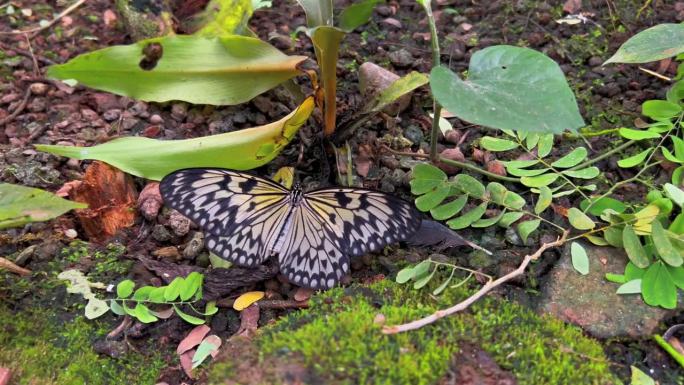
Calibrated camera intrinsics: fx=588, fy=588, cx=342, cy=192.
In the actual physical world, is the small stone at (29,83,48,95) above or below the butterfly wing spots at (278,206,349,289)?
above

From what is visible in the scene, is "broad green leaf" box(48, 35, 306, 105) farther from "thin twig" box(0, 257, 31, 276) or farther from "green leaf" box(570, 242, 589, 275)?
"green leaf" box(570, 242, 589, 275)

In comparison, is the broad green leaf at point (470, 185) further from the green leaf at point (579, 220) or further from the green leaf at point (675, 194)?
the green leaf at point (675, 194)

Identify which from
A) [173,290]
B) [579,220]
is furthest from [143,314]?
[579,220]

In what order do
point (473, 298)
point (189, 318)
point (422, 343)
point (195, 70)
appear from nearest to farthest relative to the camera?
point (422, 343) < point (473, 298) < point (189, 318) < point (195, 70)

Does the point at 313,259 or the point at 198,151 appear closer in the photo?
the point at 313,259

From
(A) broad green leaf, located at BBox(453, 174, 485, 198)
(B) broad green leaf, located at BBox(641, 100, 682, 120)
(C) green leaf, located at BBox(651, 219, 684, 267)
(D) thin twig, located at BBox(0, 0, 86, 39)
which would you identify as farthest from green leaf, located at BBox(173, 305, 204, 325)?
(D) thin twig, located at BBox(0, 0, 86, 39)

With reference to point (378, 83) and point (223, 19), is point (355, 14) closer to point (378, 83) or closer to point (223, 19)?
point (378, 83)
